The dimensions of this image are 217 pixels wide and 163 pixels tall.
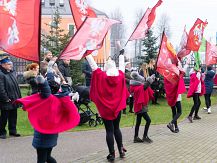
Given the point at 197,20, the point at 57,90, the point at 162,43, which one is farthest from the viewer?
the point at 197,20

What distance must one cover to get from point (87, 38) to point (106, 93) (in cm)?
159

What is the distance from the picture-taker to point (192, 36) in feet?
37.0

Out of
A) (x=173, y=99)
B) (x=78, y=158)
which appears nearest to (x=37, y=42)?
(x=78, y=158)

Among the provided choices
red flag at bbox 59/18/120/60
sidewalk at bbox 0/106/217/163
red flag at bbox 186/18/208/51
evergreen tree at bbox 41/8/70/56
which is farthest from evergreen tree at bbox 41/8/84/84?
red flag at bbox 59/18/120/60

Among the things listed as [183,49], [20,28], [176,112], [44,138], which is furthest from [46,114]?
[183,49]

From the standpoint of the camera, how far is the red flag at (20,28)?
4.93 meters

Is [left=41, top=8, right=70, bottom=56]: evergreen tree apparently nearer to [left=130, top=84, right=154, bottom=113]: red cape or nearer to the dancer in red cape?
the dancer in red cape

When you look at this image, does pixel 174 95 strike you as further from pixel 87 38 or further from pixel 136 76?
pixel 87 38

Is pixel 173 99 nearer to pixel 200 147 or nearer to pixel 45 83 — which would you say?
pixel 200 147

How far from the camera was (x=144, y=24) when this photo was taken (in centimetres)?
879

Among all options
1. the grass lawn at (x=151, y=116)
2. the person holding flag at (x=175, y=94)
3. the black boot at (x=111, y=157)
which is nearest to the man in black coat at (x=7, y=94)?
the grass lawn at (x=151, y=116)

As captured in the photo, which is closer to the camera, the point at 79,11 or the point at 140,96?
the point at 79,11

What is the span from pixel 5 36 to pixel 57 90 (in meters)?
1.22

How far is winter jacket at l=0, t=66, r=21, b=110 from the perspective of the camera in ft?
30.7
